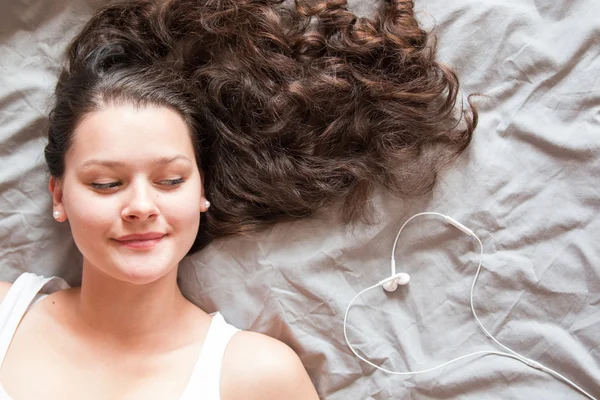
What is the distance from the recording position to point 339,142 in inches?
54.2

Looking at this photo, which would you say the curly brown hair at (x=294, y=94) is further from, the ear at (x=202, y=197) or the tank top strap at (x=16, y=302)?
the tank top strap at (x=16, y=302)

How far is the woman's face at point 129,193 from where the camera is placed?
116 cm

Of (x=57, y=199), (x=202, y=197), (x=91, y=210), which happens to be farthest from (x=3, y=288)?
(x=202, y=197)

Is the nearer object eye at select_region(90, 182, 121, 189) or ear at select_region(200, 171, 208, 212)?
eye at select_region(90, 182, 121, 189)

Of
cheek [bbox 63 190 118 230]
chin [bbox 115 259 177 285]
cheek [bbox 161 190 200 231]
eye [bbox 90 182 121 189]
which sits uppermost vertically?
eye [bbox 90 182 121 189]

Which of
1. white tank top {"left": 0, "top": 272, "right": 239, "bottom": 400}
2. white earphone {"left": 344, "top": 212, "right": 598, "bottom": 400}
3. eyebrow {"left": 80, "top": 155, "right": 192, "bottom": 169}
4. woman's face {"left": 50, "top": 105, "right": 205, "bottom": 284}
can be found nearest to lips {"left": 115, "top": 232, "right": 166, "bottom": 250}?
woman's face {"left": 50, "top": 105, "right": 205, "bottom": 284}

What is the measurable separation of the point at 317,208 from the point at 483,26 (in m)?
0.53

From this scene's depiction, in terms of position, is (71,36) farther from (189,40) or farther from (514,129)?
(514,129)

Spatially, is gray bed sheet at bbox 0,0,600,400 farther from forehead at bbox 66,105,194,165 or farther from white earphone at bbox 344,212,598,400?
forehead at bbox 66,105,194,165

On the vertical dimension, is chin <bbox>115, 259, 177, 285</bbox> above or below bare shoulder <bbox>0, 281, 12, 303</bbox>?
above

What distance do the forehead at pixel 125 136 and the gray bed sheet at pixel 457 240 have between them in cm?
26

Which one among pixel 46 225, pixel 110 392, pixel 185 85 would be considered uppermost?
pixel 185 85

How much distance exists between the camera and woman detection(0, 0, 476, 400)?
1.26 m

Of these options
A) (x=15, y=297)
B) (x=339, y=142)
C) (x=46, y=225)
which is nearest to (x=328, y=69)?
(x=339, y=142)
